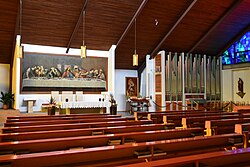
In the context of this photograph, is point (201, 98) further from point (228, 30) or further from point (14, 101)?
point (14, 101)

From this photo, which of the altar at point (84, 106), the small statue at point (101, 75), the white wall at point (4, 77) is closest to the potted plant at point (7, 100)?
the white wall at point (4, 77)

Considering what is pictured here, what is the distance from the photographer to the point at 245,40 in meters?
11.7

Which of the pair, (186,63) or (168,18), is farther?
(186,63)

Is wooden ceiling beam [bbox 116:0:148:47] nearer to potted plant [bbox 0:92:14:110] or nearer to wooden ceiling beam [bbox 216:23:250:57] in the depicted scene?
potted plant [bbox 0:92:14:110]

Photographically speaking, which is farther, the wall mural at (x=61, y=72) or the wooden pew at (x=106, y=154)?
the wall mural at (x=61, y=72)

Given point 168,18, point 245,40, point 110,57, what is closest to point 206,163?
point 168,18

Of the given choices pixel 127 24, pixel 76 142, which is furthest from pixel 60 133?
pixel 127 24

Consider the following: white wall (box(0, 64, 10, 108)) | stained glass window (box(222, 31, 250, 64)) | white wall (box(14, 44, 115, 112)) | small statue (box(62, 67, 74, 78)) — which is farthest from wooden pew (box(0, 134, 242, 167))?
stained glass window (box(222, 31, 250, 64))

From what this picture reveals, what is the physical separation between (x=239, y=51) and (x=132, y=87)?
566 centimetres

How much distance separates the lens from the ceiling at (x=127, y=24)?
8.35 metres

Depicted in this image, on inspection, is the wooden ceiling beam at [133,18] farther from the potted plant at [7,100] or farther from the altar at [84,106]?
the potted plant at [7,100]

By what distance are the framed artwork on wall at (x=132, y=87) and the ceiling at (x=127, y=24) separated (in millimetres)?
1226

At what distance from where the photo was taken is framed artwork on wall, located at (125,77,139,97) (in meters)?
12.5

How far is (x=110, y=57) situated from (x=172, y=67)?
9.84 feet
